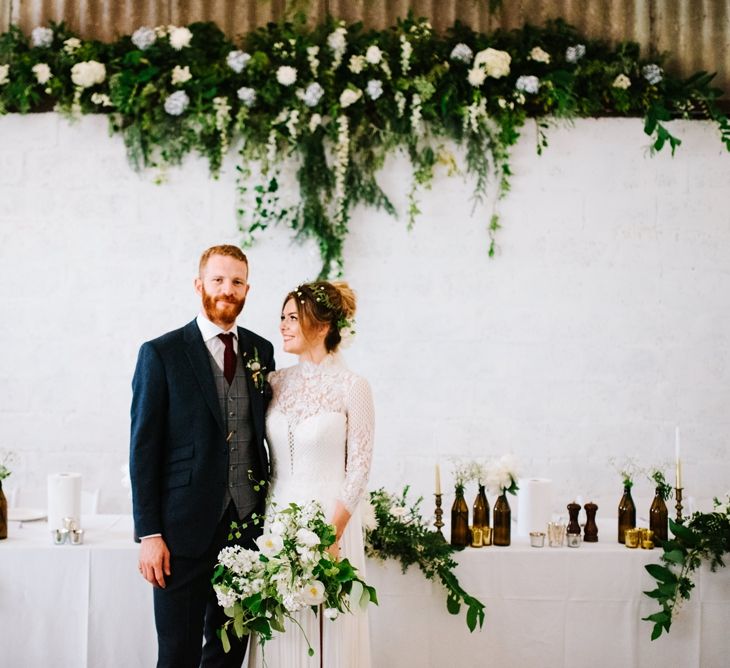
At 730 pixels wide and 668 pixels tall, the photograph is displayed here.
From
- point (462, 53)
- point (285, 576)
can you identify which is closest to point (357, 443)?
point (285, 576)

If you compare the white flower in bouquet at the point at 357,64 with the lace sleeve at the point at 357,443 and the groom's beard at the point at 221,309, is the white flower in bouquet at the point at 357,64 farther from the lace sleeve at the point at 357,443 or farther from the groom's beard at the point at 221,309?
the lace sleeve at the point at 357,443

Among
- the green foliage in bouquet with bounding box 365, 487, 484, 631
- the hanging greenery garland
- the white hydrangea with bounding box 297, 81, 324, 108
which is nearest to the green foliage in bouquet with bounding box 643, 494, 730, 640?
the green foliage in bouquet with bounding box 365, 487, 484, 631

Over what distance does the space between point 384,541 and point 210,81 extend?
2.48 m

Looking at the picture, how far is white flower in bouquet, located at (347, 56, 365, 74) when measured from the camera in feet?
13.3

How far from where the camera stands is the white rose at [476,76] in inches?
159

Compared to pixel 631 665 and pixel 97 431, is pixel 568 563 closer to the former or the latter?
pixel 631 665

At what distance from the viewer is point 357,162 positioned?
4258mm

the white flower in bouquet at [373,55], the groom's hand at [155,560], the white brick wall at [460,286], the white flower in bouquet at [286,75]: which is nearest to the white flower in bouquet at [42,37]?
the white brick wall at [460,286]

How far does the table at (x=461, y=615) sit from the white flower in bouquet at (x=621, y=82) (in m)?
2.37

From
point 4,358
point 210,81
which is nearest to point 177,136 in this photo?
point 210,81

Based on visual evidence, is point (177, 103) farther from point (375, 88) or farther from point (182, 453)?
point (182, 453)

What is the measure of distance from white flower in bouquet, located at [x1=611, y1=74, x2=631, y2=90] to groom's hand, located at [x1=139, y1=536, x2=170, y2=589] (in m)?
3.17

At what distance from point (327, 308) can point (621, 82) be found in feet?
7.79

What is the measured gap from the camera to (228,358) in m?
2.63
